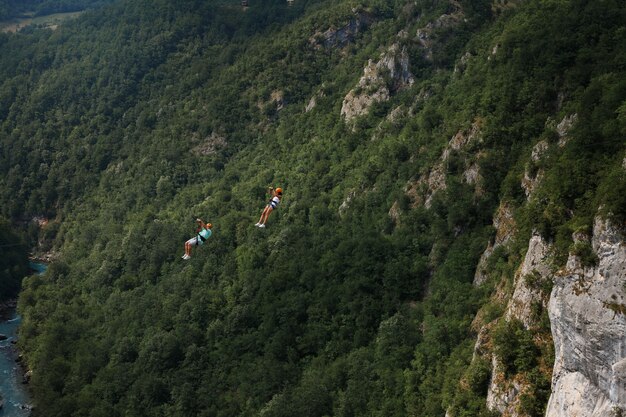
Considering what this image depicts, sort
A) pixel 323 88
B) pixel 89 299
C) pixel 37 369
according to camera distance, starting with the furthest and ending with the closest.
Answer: pixel 323 88 → pixel 89 299 → pixel 37 369

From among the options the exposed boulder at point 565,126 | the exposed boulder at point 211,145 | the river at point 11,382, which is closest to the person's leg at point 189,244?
the exposed boulder at point 565,126

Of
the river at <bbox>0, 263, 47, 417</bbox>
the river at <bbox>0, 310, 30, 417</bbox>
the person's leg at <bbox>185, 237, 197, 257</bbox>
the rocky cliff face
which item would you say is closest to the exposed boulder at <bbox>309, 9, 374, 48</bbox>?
the river at <bbox>0, 263, 47, 417</bbox>

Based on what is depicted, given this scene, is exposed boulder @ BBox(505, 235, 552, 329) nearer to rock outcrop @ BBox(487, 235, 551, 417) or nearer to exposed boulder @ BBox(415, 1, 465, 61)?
rock outcrop @ BBox(487, 235, 551, 417)

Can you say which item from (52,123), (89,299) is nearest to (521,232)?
(89,299)

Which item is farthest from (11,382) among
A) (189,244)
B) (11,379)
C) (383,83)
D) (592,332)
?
(592,332)

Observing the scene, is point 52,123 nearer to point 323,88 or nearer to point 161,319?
point 323,88

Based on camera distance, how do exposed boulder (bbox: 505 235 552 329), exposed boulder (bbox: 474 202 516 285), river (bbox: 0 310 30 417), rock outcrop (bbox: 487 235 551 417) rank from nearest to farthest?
rock outcrop (bbox: 487 235 551 417) → exposed boulder (bbox: 505 235 552 329) → exposed boulder (bbox: 474 202 516 285) → river (bbox: 0 310 30 417)

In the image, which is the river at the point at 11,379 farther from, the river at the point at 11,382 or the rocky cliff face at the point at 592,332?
the rocky cliff face at the point at 592,332
